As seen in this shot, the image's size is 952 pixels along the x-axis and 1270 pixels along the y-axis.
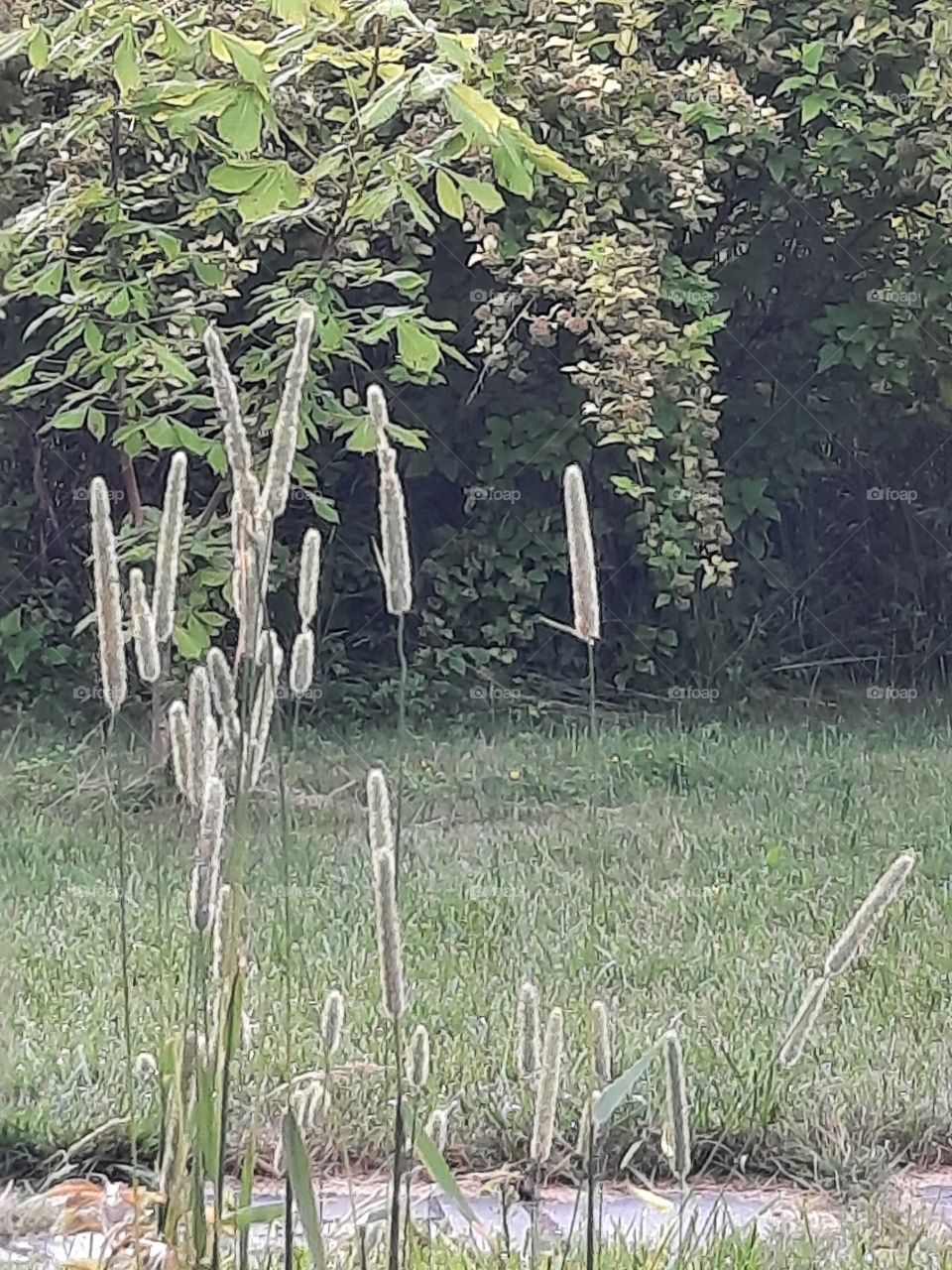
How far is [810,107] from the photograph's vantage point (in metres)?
1.44

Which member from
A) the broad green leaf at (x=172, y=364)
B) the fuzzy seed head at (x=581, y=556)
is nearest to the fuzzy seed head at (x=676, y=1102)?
the fuzzy seed head at (x=581, y=556)

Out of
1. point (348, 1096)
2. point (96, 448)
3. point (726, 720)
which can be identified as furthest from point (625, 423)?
point (348, 1096)

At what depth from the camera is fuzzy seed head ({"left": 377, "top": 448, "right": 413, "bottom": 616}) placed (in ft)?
1.54

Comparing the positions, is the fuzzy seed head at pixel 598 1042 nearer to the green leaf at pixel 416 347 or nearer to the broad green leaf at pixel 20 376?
the green leaf at pixel 416 347

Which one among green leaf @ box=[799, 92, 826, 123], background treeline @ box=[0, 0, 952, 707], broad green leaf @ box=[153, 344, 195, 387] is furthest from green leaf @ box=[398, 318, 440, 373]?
green leaf @ box=[799, 92, 826, 123]

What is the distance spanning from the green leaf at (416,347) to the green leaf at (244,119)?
23 centimetres

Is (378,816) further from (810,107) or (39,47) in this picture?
(810,107)

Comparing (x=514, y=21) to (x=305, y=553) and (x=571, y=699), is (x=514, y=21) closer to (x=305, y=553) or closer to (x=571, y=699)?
(x=571, y=699)

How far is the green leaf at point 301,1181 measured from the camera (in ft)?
1.63

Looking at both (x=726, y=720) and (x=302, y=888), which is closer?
(x=302, y=888)

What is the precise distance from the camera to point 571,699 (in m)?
1.37

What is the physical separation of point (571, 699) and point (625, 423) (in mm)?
231

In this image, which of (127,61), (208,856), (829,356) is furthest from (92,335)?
(208,856)

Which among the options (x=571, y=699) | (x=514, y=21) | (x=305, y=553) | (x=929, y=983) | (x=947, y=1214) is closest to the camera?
(x=305, y=553)
